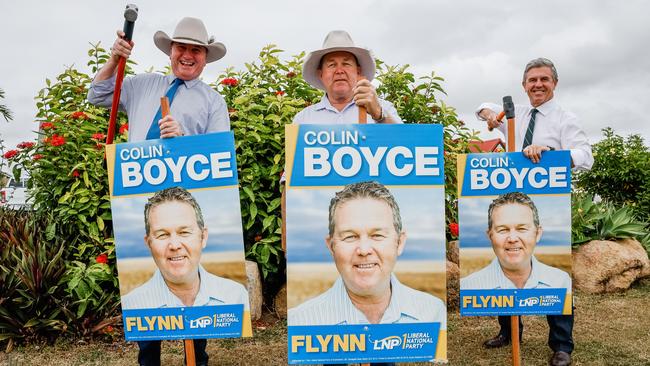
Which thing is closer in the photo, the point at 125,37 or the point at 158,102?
the point at 125,37

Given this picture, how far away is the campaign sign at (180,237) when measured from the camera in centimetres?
282

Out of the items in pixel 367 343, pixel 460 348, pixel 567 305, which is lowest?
pixel 460 348

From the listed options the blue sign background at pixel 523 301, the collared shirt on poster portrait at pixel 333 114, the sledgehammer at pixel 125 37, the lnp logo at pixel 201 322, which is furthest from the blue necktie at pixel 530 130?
the sledgehammer at pixel 125 37

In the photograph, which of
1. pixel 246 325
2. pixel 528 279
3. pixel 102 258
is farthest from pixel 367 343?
pixel 102 258

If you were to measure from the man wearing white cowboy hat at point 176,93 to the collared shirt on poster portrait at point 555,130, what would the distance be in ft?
6.94

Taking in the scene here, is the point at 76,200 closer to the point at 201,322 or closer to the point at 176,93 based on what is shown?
the point at 176,93

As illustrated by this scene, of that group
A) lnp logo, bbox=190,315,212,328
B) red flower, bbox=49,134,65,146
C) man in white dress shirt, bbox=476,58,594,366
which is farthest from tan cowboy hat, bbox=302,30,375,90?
red flower, bbox=49,134,65,146

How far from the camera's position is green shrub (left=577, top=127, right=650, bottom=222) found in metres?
9.75

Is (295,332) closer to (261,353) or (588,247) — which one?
(261,353)

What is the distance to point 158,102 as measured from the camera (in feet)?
10.8

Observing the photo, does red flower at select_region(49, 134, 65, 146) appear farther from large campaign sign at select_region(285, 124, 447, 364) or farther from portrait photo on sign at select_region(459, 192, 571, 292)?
portrait photo on sign at select_region(459, 192, 571, 292)

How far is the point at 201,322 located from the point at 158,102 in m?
1.27

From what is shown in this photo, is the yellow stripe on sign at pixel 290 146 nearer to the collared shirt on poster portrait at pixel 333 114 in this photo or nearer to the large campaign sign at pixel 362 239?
the large campaign sign at pixel 362 239

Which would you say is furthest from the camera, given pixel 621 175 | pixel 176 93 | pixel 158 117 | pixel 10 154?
pixel 621 175
